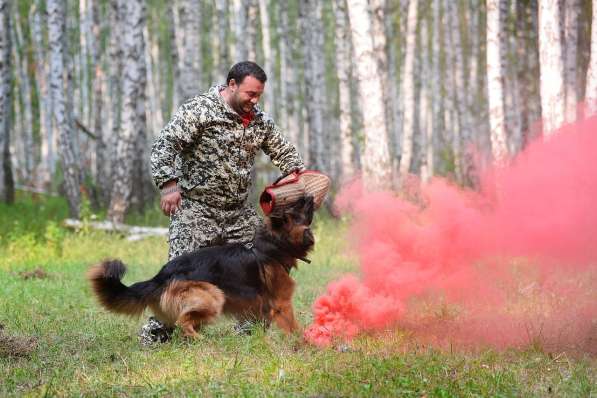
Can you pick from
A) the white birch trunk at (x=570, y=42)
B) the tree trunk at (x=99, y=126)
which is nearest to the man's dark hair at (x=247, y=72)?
the white birch trunk at (x=570, y=42)

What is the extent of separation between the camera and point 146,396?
5.90 m

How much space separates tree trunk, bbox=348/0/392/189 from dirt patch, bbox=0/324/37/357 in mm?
9223

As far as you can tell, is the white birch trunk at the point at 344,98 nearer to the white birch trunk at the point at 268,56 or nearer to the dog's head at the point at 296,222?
the white birch trunk at the point at 268,56

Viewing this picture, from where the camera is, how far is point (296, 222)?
7.79 meters

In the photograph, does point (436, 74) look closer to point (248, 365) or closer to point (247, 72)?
point (247, 72)

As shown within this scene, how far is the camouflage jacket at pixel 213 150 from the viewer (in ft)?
25.8

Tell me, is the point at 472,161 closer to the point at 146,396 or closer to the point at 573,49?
the point at 573,49

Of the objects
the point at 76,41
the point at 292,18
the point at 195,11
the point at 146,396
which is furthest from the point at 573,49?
the point at 76,41

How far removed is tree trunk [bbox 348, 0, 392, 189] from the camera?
16.0 m

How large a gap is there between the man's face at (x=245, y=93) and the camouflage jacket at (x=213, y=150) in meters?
0.09

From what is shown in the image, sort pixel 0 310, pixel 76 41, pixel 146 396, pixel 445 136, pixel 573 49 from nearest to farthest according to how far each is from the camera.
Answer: pixel 146 396 → pixel 0 310 → pixel 573 49 → pixel 445 136 → pixel 76 41

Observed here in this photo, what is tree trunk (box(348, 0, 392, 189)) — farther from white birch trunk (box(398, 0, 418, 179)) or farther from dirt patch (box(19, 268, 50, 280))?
white birch trunk (box(398, 0, 418, 179))

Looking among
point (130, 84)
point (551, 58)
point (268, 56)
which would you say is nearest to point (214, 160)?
point (551, 58)

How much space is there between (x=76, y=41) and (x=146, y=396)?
40.1 meters
